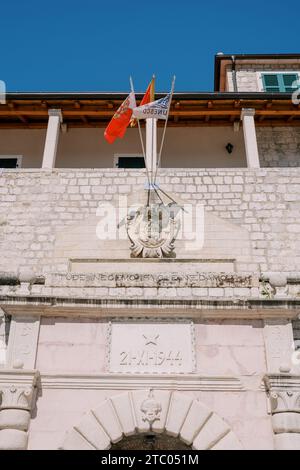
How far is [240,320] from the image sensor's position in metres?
6.40

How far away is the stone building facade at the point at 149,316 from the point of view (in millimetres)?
5719

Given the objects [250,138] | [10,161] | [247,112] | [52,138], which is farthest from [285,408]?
[10,161]

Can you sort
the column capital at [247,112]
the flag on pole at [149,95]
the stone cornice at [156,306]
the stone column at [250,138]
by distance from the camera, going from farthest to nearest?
the column capital at [247,112], the stone column at [250,138], the flag on pole at [149,95], the stone cornice at [156,306]

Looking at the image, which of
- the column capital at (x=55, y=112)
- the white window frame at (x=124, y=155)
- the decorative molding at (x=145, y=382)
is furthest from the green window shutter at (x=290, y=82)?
the decorative molding at (x=145, y=382)

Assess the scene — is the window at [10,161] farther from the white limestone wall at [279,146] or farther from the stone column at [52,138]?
the white limestone wall at [279,146]

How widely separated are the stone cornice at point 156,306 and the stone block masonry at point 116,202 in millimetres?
2314

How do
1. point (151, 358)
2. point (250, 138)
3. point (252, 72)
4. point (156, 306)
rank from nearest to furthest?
point (151, 358) < point (156, 306) < point (250, 138) < point (252, 72)

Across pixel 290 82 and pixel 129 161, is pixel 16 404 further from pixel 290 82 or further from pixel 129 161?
pixel 290 82

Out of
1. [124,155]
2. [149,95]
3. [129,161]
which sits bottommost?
[149,95]

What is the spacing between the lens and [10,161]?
1187cm

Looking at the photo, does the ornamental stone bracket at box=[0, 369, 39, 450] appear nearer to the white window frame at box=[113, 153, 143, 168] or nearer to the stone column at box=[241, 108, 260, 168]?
the stone column at box=[241, 108, 260, 168]

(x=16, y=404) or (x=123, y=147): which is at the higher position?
(x=123, y=147)

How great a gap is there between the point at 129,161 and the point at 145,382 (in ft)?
23.1
